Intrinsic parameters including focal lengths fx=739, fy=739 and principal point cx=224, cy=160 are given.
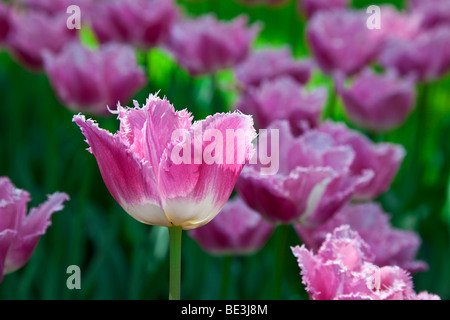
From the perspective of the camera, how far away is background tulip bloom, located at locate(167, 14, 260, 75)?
187 cm

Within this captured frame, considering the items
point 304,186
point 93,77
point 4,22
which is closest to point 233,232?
point 304,186

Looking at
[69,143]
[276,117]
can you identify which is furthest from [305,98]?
[69,143]

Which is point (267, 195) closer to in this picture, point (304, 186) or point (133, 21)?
point (304, 186)

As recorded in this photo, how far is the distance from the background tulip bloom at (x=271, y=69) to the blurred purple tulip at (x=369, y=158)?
438mm

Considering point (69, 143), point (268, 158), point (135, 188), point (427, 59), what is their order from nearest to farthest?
point (135, 188), point (268, 158), point (427, 59), point (69, 143)

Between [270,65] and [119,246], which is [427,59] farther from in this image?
[119,246]

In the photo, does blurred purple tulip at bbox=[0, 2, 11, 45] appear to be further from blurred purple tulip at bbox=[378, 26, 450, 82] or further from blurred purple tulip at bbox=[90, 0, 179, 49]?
blurred purple tulip at bbox=[378, 26, 450, 82]

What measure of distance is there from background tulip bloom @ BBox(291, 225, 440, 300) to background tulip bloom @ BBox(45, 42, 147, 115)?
2.89 feet

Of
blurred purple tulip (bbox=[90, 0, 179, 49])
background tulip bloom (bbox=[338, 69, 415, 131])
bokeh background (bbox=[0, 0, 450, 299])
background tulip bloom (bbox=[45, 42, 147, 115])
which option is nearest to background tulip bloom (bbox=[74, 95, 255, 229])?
bokeh background (bbox=[0, 0, 450, 299])

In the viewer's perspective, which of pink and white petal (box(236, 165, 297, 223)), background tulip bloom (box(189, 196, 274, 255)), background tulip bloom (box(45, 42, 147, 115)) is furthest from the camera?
background tulip bloom (box(45, 42, 147, 115))

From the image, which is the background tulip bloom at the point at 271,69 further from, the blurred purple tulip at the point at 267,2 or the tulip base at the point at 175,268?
the tulip base at the point at 175,268
